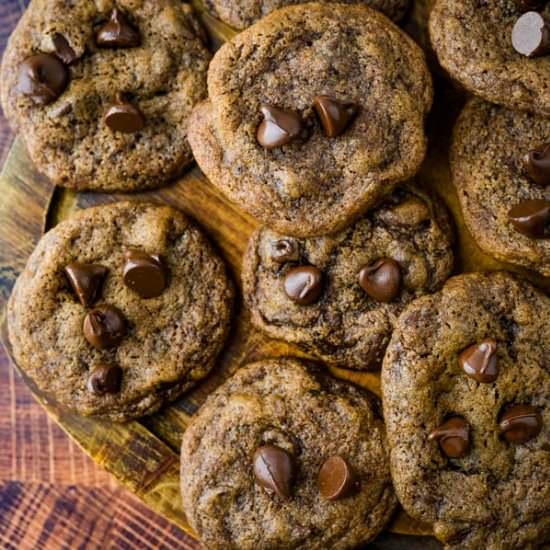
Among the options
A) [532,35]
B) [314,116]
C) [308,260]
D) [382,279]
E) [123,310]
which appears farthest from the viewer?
[123,310]

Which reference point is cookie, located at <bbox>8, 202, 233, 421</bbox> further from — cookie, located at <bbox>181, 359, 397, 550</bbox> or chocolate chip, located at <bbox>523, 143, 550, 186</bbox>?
chocolate chip, located at <bbox>523, 143, 550, 186</bbox>

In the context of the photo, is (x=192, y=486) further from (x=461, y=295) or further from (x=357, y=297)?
(x=461, y=295)

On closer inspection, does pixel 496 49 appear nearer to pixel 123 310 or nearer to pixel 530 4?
pixel 530 4

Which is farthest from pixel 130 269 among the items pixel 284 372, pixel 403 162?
pixel 403 162

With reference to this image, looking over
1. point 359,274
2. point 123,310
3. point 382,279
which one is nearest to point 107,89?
point 123,310

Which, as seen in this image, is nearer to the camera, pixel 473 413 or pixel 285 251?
pixel 473 413

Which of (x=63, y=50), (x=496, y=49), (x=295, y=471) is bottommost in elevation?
(x=295, y=471)

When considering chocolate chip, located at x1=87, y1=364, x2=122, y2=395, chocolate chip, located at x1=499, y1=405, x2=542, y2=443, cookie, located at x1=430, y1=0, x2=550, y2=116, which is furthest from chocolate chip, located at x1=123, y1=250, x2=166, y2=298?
chocolate chip, located at x1=499, y1=405, x2=542, y2=443
